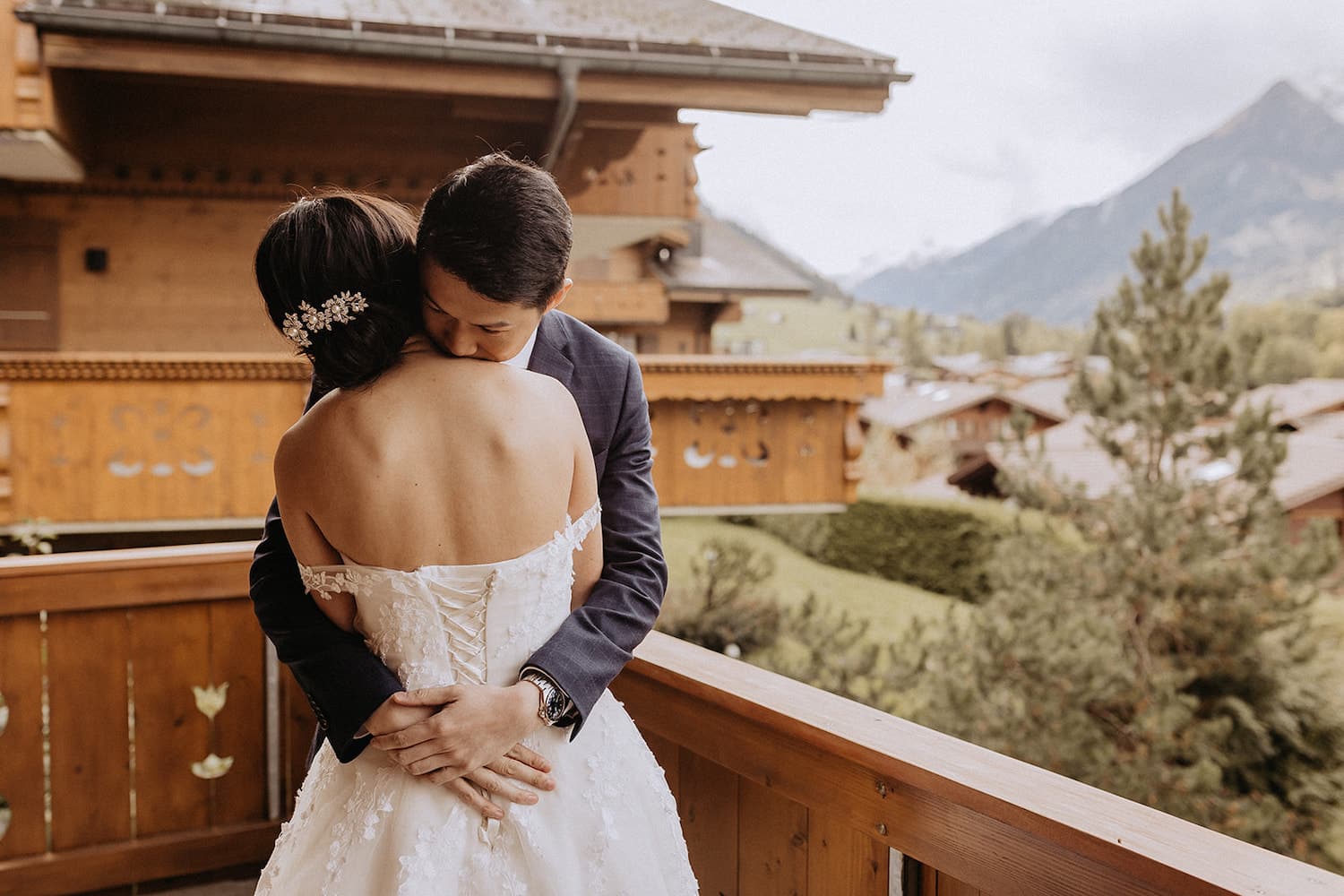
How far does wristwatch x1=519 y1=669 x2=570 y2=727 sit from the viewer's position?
1.24 m

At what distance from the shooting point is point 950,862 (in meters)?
1.32

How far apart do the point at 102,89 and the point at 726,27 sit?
11.3 ft

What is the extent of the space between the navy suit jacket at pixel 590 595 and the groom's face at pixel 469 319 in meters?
0.26

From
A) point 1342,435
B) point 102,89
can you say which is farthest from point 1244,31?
point 102,89

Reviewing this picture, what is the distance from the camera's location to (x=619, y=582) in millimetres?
1393

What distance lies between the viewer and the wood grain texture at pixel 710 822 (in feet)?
5.91

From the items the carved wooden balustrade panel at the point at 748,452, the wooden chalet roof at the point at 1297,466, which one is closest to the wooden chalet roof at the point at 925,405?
the wooden chalet roof at the point at 1297,466

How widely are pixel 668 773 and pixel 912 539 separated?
67.5 feet

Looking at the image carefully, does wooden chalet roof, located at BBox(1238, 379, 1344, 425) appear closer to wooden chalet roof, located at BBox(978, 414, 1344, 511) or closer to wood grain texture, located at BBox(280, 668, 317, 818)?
wooden chalet roof, located at BBox(978, 414, 1344, 511)

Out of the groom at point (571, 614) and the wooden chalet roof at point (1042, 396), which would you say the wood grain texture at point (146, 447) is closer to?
the groom at point (571, 614)

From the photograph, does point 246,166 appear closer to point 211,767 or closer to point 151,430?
point 151,430

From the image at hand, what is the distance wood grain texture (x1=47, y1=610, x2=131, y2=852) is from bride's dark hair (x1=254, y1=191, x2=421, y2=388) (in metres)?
1.60

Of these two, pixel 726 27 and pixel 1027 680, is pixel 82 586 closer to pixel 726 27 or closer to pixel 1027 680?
pixel 726 27

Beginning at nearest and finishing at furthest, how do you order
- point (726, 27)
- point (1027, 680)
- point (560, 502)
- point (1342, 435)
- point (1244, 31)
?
point (560, 502)
point (726, 27)
point (1027, 680)
point (1342, 435)
point (1244, 31)
